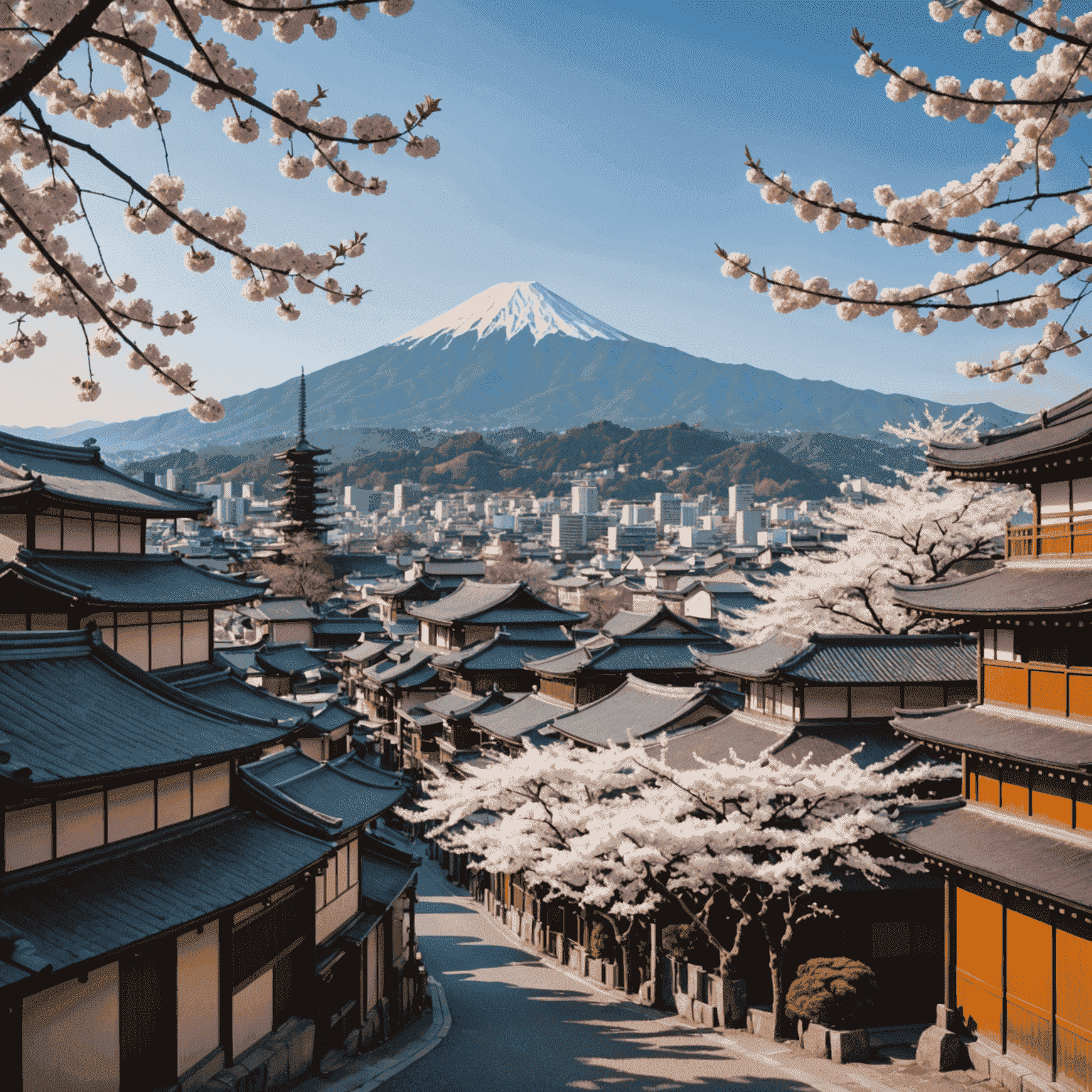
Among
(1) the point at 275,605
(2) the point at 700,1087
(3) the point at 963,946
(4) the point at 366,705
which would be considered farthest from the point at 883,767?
(1) the point at 275,605

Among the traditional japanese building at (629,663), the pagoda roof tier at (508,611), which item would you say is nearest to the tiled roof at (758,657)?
the traditional japanese building at (629,663)

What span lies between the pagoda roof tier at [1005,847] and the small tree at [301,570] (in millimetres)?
67346

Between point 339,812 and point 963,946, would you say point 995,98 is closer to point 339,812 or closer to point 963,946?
point 963,946

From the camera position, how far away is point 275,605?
57.7 metres

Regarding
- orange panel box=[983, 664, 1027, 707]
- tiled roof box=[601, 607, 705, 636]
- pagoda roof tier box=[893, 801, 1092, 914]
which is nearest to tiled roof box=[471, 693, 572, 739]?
tiled roof box=[601, 607, 705, 636]

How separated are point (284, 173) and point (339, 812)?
12246 millimetres

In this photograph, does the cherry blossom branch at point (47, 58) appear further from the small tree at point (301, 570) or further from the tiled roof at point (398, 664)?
the small tree at point (301, 570)

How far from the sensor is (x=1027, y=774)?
43.9 feet

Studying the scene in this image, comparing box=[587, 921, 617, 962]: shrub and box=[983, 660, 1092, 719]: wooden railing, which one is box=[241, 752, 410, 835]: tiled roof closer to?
box=[587, 921, 617, 962]: shrub

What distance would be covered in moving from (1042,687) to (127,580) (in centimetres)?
1618

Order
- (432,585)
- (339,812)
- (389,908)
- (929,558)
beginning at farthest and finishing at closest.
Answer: (432,585) < (929,558) < (389,908) < (339,812)

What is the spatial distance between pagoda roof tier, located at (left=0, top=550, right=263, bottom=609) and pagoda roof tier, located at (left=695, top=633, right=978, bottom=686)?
12.2 meters

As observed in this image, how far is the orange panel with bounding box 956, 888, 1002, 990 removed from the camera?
521 inches

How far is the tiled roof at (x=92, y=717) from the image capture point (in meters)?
9.41
